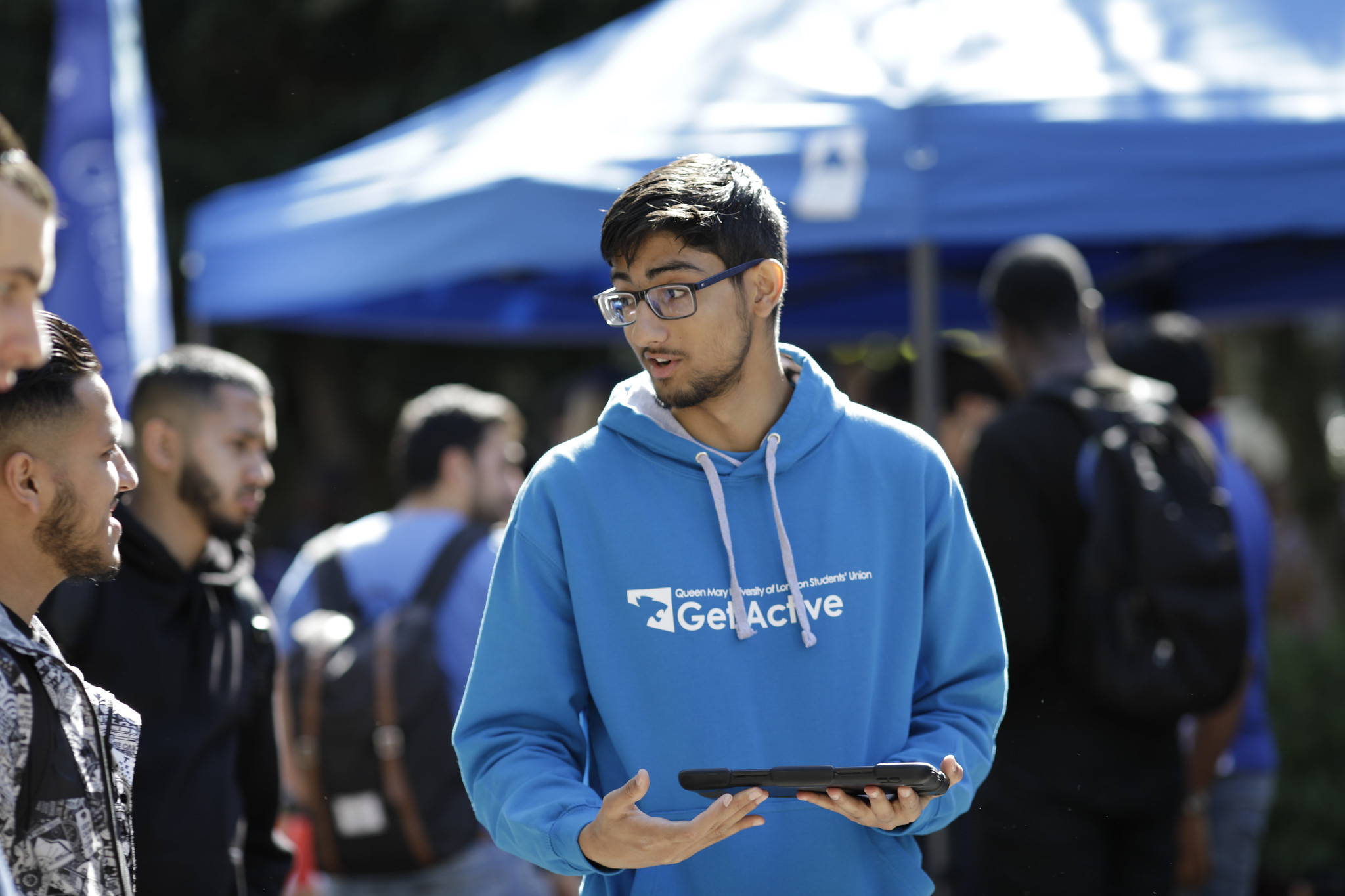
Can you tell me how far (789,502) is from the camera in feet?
6.22

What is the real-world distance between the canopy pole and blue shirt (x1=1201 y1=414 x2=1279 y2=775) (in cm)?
84

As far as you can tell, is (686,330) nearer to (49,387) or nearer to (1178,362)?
(49,387)

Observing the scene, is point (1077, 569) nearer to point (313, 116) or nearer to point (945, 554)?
point (945, 554)

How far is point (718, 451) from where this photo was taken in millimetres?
1913

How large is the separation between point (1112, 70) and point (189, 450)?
2.50 metres

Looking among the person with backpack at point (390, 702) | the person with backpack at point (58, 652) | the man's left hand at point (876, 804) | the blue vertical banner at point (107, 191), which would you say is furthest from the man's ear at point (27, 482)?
the blue vertical banner at point (107, 191)

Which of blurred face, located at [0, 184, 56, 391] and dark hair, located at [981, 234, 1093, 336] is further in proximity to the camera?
dark hair, located at [981, 234, 1093, 336]

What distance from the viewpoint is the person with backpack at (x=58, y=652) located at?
1.69 meters

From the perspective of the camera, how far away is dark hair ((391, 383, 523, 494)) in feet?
13.0

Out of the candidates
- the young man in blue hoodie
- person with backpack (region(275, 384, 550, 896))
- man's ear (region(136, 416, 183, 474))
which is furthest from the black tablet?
person with backpack (region(275, 384, 550, 896))

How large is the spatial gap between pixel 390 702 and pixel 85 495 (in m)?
1.60

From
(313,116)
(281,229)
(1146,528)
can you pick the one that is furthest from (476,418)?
(313,116)

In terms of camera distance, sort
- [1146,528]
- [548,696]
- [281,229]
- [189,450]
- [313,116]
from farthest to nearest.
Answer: [313,116], [281,229], [1146,528], [189,450], [548,696]

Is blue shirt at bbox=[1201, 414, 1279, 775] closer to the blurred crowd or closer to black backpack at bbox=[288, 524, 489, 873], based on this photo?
the blurred crowd
